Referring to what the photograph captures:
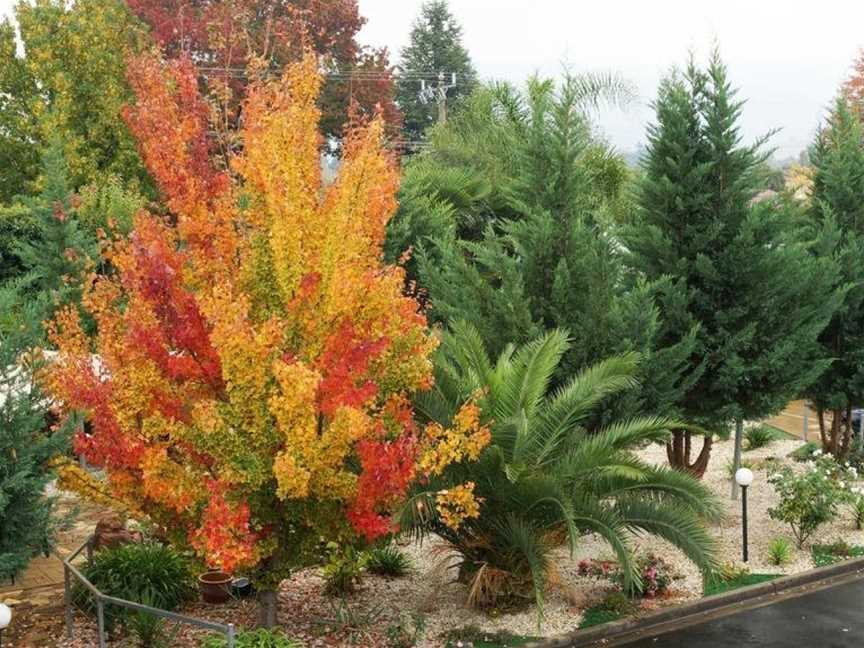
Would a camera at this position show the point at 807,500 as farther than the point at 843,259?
No

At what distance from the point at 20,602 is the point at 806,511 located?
9.98 meters

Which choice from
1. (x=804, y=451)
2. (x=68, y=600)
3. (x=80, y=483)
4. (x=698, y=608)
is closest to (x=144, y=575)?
(x=68, y=600)

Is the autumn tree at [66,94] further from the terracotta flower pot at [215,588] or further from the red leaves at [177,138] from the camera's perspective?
the terracotta flower pot at [215,588]

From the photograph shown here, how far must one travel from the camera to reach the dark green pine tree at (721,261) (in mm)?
15203

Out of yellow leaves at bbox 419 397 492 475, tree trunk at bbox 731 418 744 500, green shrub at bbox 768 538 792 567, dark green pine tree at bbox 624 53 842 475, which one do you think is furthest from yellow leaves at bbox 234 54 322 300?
tree trunk at bbox 731 418 744 500

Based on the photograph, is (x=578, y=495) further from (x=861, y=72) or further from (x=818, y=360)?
(x=861, y=72)

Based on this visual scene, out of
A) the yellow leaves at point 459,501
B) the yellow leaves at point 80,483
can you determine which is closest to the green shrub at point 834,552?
the yellow leaves at point 459,501

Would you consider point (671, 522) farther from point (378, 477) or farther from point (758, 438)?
point (758, 438)

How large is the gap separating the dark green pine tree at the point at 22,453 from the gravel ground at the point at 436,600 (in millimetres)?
1595

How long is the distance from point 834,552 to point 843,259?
5.59 meters

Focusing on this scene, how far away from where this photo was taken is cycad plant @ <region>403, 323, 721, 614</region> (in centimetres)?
1104

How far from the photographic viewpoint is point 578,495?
11.3 m

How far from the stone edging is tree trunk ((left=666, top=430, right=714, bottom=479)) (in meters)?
3.03

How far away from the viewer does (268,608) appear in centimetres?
1060
